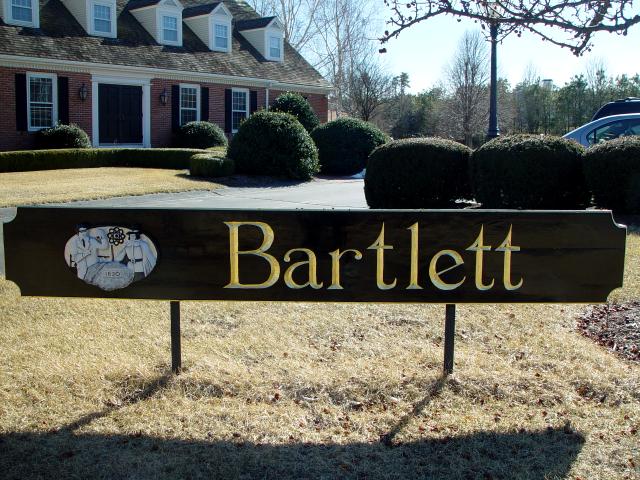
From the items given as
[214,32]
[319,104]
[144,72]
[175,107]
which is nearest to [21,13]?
[144,72]

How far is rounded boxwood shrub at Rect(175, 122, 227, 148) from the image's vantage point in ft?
85.0

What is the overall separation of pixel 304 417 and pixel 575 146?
917cm

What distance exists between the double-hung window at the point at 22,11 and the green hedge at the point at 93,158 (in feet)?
17.5

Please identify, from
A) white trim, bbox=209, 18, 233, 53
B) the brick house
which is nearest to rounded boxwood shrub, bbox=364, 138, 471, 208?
the brick house

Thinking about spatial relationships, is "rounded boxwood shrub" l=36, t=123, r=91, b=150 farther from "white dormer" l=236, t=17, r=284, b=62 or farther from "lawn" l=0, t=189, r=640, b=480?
"lawn" l=0, t=189, r=640, b=480

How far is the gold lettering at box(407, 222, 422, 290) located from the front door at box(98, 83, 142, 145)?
74.1ft

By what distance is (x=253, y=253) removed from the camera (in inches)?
166

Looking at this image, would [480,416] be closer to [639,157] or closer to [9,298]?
[9,298]

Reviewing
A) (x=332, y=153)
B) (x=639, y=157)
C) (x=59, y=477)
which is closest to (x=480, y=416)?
(x=59, y=477)

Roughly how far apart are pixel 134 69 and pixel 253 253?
73.8 ft

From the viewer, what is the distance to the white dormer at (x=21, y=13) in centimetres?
2262

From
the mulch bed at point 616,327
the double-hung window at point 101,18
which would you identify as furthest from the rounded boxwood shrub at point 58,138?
the mulch bed at point 616,327

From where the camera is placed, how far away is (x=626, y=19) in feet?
16.5

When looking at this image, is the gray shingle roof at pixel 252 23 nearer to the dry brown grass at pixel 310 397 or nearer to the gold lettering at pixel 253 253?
the dry brown grass at pixel 310 397
